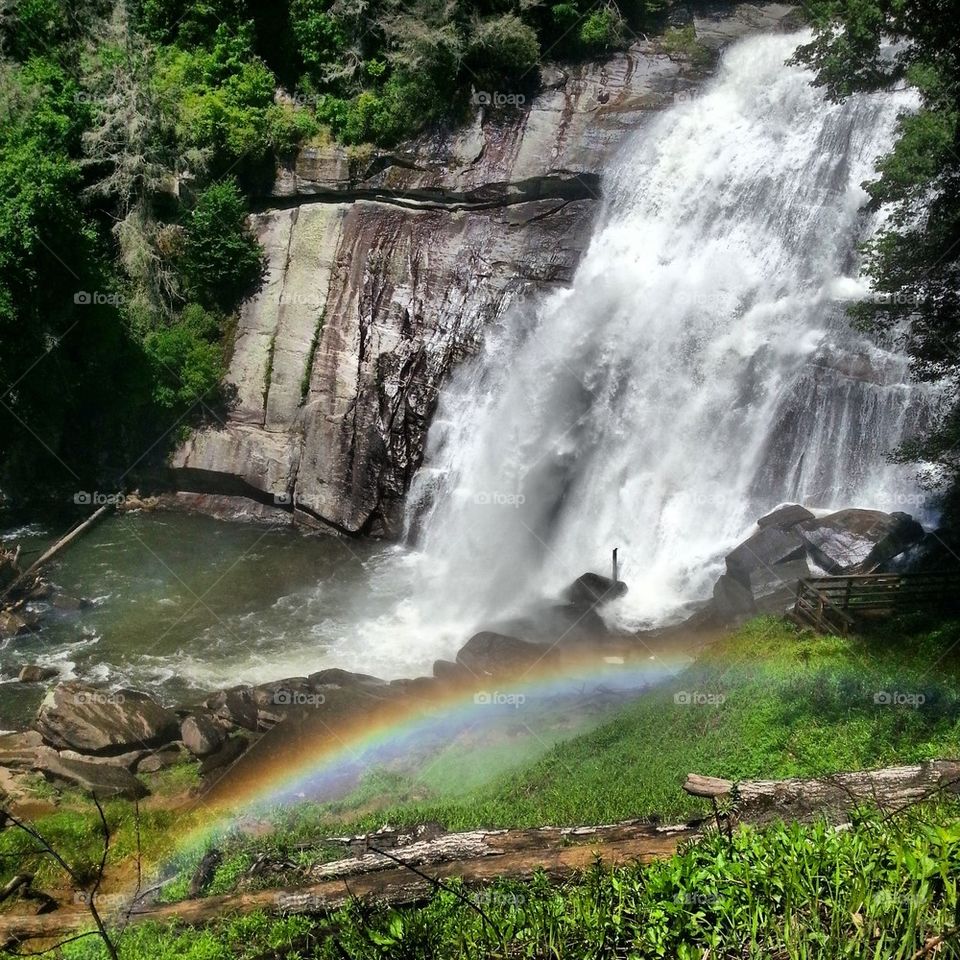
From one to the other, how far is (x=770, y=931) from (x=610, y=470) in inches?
570

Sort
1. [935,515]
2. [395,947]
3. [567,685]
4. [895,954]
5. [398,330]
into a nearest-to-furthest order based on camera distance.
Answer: [895,954]
[395,947]
[567,685]
[935,515]
[398,330]

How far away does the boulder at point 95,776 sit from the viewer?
12.5 metres

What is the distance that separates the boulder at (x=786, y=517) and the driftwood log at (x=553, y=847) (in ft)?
29.1

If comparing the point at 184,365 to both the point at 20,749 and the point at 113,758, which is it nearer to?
the point at 20,749

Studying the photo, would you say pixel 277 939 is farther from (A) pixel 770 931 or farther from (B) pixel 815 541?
(B) pixel 815 541

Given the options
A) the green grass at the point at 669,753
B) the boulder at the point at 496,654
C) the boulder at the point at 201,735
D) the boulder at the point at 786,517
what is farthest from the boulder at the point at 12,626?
the boulder at the point at 786,517

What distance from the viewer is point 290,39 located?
24.6 metres

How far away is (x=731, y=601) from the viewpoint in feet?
48.1

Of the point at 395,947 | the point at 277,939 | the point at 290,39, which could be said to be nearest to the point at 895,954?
the point at 395,947

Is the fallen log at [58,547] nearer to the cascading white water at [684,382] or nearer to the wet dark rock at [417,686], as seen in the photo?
the cascading white water at [684,382]

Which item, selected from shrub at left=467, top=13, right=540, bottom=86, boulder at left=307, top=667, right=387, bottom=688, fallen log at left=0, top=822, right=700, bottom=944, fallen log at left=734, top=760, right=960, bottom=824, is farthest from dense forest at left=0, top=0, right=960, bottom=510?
fallen log at left=734, top=760, right=960, bottom=824

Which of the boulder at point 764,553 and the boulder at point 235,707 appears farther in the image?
the boulder at point 764,553

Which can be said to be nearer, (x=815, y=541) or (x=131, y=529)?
(x=815, y=541)

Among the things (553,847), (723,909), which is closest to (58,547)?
(553,847)
